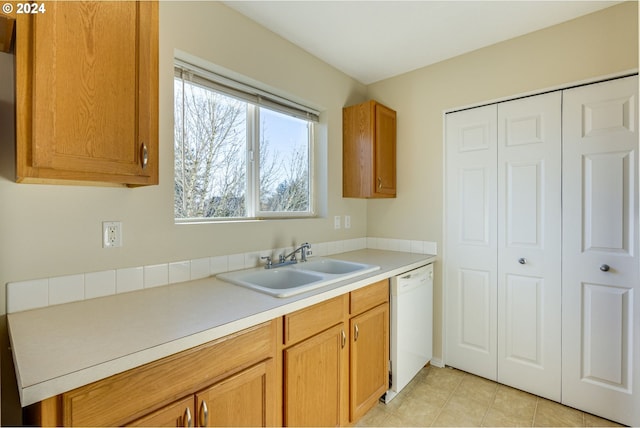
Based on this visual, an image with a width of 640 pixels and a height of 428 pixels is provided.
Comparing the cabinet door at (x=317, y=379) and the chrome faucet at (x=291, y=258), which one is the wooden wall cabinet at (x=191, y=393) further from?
the chrome faucet at (x=291, y=258)

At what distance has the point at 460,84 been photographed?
2.41m

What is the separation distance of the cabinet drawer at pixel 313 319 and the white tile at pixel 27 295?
0.96m

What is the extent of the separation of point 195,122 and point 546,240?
2430 mm

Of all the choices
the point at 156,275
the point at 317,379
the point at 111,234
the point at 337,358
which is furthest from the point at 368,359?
the point at 111,234

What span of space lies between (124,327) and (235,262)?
0.86 metres

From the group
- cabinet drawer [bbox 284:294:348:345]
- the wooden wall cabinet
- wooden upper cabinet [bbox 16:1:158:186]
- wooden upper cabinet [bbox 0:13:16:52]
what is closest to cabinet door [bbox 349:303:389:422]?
cabinet drawer [bbox 284:294:348:345]

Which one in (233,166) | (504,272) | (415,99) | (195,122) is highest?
(415,99)

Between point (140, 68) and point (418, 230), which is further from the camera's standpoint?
point (418, 230)

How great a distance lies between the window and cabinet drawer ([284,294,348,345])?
894 mm

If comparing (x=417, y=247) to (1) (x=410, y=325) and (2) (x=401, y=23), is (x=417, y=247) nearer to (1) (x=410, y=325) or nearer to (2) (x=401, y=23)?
(1) (x=410, y=325)

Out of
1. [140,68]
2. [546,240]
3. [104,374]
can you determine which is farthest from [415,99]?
[104,374]

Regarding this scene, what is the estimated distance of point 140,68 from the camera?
45.9 inches

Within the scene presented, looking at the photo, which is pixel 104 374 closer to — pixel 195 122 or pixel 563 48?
pixel 195 122

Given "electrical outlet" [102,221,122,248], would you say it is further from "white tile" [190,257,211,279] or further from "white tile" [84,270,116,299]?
"white tile" [190,257,211,279]
